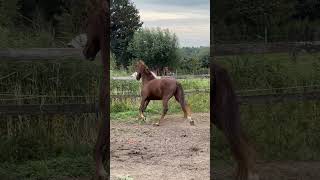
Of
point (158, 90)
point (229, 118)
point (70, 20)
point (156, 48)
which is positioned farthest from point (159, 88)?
point (70, 20)

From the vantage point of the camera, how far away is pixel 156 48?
4000mm

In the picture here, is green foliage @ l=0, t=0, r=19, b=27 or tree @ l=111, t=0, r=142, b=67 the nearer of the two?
tree @ l=111, t=0, r=142, b=67

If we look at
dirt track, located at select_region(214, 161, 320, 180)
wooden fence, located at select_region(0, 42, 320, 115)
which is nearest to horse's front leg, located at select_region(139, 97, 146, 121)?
wooden fence, located at select_region(0, 42, 320, 115)

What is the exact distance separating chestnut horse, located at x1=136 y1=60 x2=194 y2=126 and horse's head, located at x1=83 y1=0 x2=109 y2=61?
14.1 inches

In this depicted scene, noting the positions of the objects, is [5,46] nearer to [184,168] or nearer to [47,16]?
[47,16]

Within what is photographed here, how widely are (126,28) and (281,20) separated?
4.05 feet

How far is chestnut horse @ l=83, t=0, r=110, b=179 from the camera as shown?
4.06m

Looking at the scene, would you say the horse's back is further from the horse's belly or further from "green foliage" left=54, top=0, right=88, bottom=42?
"green foliage" left=54, top=0, right=88, bottom=42

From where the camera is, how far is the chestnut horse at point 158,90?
4012 millimetres

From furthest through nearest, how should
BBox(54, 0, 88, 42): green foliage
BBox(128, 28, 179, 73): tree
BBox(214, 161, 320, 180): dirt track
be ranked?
BBox(214, 161, 320, 180): dirt track
BBox(54, 0, 88, 42): green foliage
BBox(128, 28, 179, 73): tree

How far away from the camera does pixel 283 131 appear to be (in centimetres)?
438

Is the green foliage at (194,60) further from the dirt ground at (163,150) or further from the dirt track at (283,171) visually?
the dirt track at (283,171)

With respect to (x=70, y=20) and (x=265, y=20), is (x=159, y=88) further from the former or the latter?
(x=265, y=20)

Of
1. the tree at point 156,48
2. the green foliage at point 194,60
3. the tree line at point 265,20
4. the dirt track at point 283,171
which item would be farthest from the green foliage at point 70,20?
the dirt track at point 283,171
